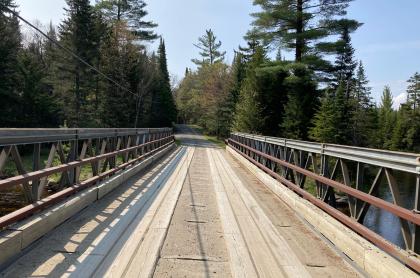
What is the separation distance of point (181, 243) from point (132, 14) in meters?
48.5

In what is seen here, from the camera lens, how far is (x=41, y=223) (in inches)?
206

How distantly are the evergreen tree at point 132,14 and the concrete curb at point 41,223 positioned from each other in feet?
139

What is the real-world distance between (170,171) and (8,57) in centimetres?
2555

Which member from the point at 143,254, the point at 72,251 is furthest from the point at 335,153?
the point at 72,251

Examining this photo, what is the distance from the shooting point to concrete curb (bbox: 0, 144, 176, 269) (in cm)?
435

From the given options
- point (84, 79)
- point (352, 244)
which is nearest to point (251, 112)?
point (84, 79)

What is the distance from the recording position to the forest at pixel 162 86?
2880cm

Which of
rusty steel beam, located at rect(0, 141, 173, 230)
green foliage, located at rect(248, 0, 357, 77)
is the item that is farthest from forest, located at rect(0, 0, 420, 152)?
rusty steel beam, located at rect(0, 141, 173, 230)

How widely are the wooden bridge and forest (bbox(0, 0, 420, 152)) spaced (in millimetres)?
12061

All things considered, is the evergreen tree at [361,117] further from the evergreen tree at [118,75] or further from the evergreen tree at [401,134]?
the evergreen tree at [118,75]

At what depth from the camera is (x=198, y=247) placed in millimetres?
5180

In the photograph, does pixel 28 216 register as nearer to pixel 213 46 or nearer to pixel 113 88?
pixel 113 88

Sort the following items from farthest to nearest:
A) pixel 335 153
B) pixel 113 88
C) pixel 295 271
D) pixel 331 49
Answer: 1. pixel 113 88
2. pixel 331 49
3. pixel 335 153
4. pixel 295 271

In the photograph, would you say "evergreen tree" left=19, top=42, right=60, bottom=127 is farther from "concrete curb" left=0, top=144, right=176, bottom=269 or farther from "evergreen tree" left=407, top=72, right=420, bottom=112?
"evergreen tree" left=407, top=72, right=420, bottom=112
